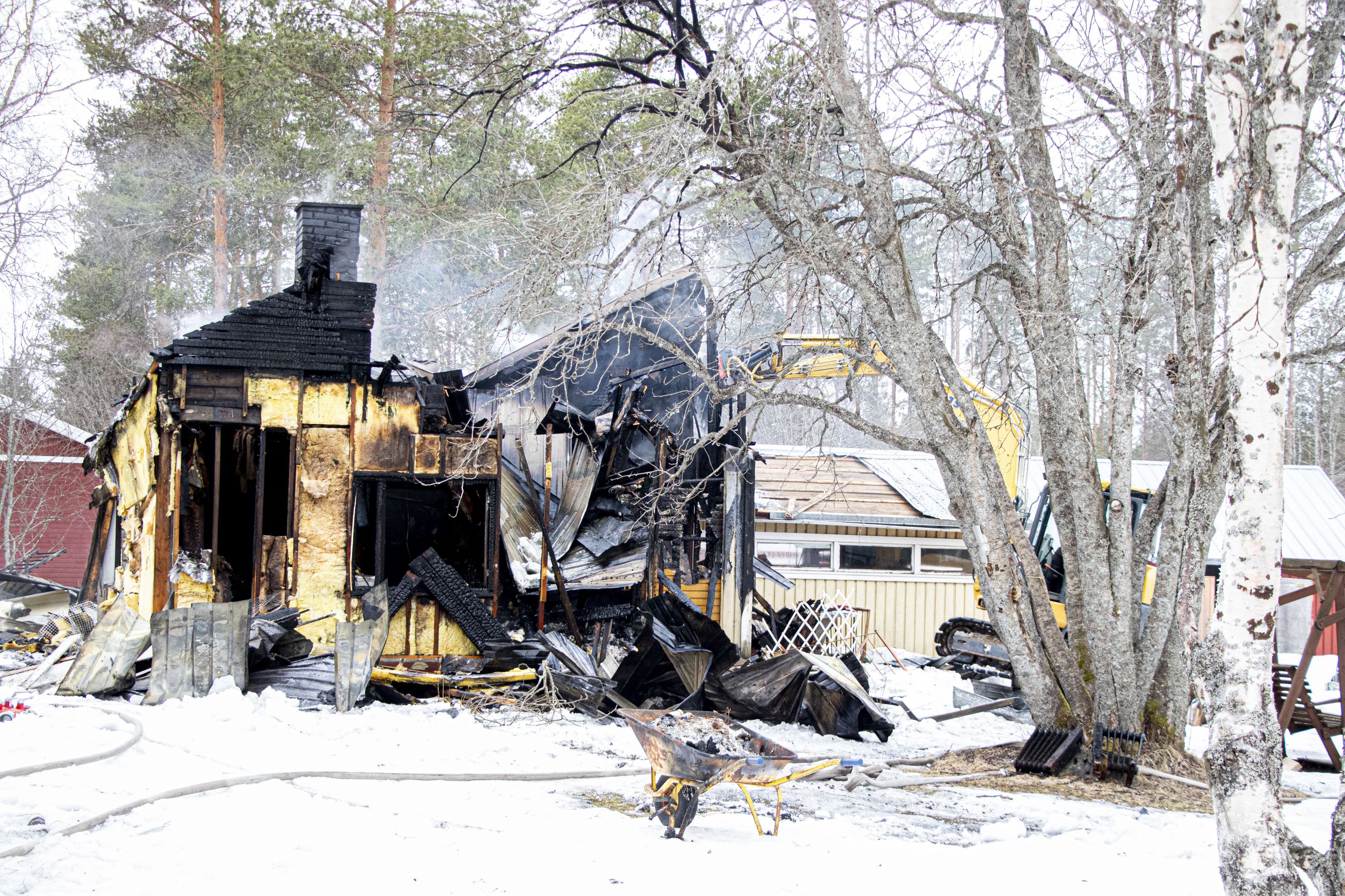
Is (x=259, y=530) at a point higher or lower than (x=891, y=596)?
higher

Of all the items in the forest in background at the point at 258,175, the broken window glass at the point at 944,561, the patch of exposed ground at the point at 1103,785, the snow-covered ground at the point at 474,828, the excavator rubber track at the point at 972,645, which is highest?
the forest in background at the point at 258,175

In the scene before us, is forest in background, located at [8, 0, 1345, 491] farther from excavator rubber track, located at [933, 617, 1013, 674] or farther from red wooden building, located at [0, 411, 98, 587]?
excavator rubber track, located at [933, 617, 1013, 674]

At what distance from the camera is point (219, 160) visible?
2098 centimetres

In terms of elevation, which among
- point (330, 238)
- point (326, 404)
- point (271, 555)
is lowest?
point (271, 555)

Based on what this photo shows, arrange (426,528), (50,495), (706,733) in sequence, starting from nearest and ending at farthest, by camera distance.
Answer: (706,733) < (426,528) < (50,495)

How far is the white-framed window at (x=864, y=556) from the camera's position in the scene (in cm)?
1859

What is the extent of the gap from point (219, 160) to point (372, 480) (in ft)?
43.9

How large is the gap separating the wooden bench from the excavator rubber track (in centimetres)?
392

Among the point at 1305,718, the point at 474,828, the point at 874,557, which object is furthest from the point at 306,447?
the point at 874,557

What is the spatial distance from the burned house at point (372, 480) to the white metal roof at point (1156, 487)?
476 centimetres

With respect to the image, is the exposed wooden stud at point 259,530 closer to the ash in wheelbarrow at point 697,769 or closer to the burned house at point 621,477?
the burned house at point 621,477

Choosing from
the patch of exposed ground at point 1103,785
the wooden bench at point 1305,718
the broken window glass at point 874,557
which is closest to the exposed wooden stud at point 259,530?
the patch of exposed ground at point 1103,785

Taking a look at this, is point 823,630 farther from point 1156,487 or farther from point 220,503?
point 220,503

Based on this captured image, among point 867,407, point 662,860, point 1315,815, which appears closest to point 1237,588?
point 662,860
